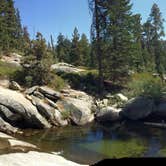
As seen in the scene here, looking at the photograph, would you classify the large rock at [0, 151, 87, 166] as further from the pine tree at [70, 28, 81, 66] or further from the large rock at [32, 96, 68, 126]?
the pine tree at [70, 28, 81, 66]

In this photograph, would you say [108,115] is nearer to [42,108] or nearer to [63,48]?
[42,108]

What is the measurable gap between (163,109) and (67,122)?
11.2m

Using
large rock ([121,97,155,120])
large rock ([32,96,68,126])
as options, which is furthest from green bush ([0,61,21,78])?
large rock ([121,97,155,120])

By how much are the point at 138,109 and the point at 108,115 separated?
3554 millimetres

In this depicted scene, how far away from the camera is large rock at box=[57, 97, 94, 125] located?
107 ft

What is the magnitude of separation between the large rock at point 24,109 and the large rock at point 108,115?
718 cm

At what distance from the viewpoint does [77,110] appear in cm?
3306

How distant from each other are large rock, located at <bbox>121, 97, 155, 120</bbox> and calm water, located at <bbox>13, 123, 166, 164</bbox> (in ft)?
11.1

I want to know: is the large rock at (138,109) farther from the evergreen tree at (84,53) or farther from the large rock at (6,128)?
the evergreen tree at (84,53)

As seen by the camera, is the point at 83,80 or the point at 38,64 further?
the point at 83,80

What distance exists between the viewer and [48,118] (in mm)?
30797

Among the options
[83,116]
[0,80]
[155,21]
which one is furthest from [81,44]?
[83,116]

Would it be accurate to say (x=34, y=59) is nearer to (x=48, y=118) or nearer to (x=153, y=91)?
(x=48, y=118)

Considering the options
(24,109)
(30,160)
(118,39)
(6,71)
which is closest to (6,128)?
(24,109)
